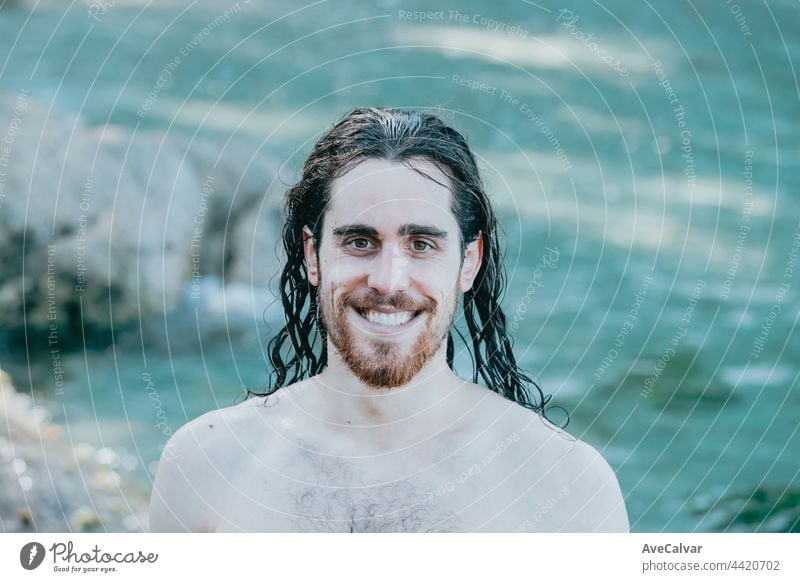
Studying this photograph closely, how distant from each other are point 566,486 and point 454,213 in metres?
0.65

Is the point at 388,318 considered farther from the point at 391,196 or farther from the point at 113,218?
the point at 113,218

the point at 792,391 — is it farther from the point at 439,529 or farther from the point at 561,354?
the point at 439,529

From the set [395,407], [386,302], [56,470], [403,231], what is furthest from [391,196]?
[56,470]

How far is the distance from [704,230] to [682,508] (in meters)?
0.69

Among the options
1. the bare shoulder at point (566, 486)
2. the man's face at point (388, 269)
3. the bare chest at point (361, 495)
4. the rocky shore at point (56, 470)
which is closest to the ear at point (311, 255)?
the man's face at point (388, 269)

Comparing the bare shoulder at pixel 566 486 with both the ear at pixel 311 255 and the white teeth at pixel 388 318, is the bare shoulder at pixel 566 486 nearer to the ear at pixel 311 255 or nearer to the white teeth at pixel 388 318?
the white teeth at pixel 388 318

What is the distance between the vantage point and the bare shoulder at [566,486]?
2504 mm

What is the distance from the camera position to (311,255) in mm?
2576

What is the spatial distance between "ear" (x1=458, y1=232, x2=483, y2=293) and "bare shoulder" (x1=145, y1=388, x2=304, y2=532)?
0.50 m

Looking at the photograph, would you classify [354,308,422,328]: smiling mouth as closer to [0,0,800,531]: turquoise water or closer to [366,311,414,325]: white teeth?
[366,311,414,325]: white teeth

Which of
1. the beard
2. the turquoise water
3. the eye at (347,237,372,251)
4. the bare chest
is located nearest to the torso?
the bare chest

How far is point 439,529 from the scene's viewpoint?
2.55 metres

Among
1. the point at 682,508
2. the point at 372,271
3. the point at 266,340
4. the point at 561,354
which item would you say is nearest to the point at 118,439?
Result: the point at 266,340

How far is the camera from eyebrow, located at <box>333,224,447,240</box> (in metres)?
2.42
